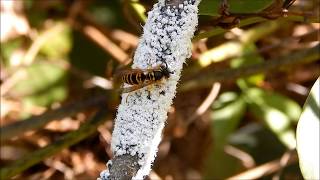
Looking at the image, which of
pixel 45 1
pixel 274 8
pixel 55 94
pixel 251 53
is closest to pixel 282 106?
pixel 251 53

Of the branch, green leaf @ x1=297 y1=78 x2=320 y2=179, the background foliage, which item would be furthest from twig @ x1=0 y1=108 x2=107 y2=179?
green leaf @ x1=297 y1=78 x2=320 y2=179

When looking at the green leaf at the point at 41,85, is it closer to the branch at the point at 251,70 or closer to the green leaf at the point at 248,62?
the branch at the point at 251,70

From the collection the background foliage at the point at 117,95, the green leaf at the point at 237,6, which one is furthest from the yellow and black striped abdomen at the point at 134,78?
the background foliage at the point at 117,95

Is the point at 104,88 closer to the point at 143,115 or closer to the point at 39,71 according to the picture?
the point at 39,71

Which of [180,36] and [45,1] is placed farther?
[45,1]

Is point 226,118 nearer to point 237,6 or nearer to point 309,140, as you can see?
point 237,6

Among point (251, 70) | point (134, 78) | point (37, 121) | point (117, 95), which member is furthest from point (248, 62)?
point (134, 78)

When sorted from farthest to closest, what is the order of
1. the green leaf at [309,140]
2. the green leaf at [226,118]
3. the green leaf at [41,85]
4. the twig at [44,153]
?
1. the green leaf at [41,85]
2. the green leaf at [226,118]
3. the twig at [44,153]
4. the green leaf at [309,140]
